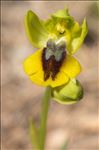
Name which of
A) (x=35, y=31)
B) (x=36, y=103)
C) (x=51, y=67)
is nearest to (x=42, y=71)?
(x=51, y=67)

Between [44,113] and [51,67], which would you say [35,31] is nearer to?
[51,67]

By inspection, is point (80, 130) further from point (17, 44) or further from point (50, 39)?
point (50, 39)

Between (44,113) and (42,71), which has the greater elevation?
(42,71)

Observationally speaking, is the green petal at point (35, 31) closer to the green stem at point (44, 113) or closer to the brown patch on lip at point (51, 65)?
the brown patch on lip at point (51, 65)

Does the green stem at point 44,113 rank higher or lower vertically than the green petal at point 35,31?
lower

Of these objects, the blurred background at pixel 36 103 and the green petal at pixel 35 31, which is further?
the blurred background at pixel 36 103

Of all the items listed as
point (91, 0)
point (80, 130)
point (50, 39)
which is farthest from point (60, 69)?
point (91, 0)

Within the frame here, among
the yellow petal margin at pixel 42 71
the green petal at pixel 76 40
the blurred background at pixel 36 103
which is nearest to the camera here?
the yellow petal margin at pixel 42 71

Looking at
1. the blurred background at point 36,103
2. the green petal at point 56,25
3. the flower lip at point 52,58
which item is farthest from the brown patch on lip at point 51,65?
the blurred background at point 36,103

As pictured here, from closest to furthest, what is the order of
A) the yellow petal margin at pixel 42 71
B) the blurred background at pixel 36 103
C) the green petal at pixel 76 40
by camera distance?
the yellow petal margin at pixel 42 71
the green petal at pixel 76 40
the blurred background at pixel 36 103
